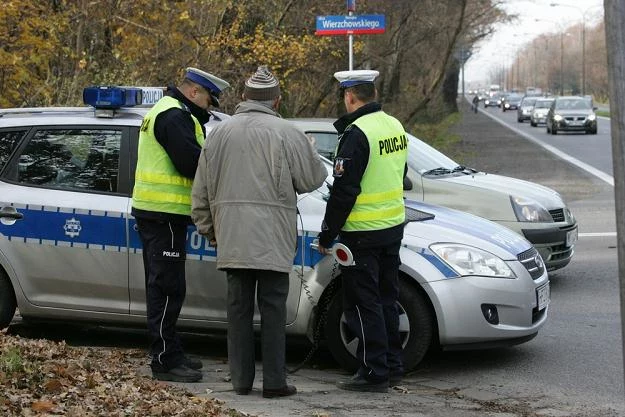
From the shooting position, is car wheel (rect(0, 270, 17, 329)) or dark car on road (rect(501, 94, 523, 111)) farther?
dark car on road (rect(501, 94, 523, 111))

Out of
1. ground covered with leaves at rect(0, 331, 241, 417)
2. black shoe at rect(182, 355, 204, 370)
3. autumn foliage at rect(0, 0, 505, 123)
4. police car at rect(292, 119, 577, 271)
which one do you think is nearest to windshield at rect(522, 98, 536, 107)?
autumn foliage at rect(0, 0, 505, 123)

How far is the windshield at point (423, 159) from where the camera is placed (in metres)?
9.87

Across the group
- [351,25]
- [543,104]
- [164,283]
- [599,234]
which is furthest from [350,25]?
[543,104]

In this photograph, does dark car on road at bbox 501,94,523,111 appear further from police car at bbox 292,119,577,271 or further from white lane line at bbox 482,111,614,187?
police car at bbox 292,119,577,271

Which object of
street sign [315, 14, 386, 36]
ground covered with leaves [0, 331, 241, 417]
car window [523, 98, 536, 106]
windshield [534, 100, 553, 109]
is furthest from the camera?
car window [523, 98, 536, 106]

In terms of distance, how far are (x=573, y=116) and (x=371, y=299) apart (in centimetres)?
4075

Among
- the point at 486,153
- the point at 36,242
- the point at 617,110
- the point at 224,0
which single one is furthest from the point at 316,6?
the point at 617,110

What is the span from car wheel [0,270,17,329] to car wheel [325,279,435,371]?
6.72ft

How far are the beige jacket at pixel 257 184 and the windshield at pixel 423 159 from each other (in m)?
3.94

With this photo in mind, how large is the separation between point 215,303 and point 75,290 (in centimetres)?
92

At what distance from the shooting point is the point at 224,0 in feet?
56.3

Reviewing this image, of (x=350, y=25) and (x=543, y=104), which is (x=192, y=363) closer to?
(x=350, y=25)

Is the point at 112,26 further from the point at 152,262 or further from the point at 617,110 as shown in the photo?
the point at 617,110

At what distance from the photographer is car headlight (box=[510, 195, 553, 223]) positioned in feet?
32.2
